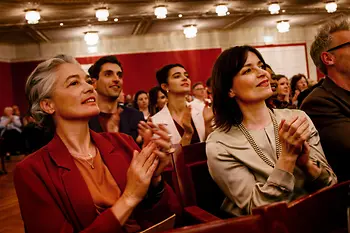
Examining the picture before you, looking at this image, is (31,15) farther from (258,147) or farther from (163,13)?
(258,147)

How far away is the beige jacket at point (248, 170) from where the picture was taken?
1.62m

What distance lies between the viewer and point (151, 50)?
38.8ft

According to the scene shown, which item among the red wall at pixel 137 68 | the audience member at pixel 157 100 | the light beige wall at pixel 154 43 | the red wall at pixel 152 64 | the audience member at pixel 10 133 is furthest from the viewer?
the red wall at pixel 152 64

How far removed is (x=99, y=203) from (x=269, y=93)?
933 mm

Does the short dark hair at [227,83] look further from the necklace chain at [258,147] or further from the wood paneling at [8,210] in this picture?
the wood paneling at [8,210]

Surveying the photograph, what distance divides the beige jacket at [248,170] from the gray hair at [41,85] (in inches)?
29.6

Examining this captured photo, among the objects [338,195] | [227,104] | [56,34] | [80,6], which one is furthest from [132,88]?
[338,195]

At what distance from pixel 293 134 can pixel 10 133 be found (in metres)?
9.11

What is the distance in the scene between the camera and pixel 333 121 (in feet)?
6.70

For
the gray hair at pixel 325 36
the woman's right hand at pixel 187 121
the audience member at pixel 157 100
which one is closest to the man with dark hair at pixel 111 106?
the woman's right hand at pixel 187 121

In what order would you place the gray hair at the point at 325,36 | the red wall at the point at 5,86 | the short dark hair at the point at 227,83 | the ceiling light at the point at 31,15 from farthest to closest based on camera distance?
the red wall at the point at 5,86
the ceiling light at the point at 31,15
the gray hair at the point at 325,36
the short dark hair at the point at 227,83

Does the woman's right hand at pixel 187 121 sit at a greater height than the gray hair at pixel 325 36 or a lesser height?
lesser

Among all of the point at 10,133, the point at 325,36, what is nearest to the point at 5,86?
the point at 10,133

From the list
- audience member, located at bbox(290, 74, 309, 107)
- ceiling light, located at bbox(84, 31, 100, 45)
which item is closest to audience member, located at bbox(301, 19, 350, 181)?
audience member, located at bbox(290, 74, 309, 107)
